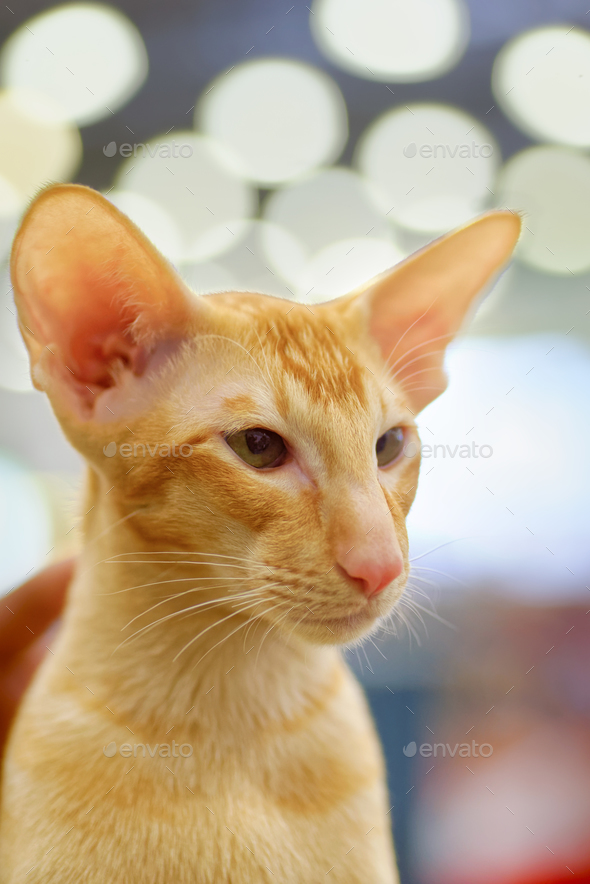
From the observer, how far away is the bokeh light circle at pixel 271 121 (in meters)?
0.92

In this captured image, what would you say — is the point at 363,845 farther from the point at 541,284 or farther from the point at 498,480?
the point at 541,284

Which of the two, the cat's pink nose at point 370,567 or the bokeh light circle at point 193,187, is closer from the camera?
the cat's pink nose at point 370,567

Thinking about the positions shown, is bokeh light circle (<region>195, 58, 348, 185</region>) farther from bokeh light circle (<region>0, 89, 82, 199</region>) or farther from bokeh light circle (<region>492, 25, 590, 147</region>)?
bokeh light circle (<region>492, 25, 590, 147</region>)

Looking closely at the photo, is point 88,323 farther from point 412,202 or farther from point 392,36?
point 392,36

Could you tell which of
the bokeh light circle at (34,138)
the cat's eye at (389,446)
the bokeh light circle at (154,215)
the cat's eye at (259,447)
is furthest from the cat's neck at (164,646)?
the bokeh light circle at (34,138)

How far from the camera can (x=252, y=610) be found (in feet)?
1.80

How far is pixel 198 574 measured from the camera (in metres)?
0.55

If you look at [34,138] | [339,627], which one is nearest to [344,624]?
[339,627]

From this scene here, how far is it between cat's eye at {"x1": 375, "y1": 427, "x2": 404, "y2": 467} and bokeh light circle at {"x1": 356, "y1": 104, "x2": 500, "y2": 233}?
415 millimetres

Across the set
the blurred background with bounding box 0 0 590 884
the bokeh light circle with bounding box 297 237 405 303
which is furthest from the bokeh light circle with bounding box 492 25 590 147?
the bokeh light circle with bounding box 297 237 405 303

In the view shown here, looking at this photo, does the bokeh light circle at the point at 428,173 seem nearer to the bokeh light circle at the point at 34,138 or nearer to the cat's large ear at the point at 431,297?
the cat's large ear at the point at 431,297

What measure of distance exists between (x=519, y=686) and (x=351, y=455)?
724 millimetres

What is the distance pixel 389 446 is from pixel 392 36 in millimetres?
821

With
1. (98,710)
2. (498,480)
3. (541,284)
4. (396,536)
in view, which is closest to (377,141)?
(541,284)
